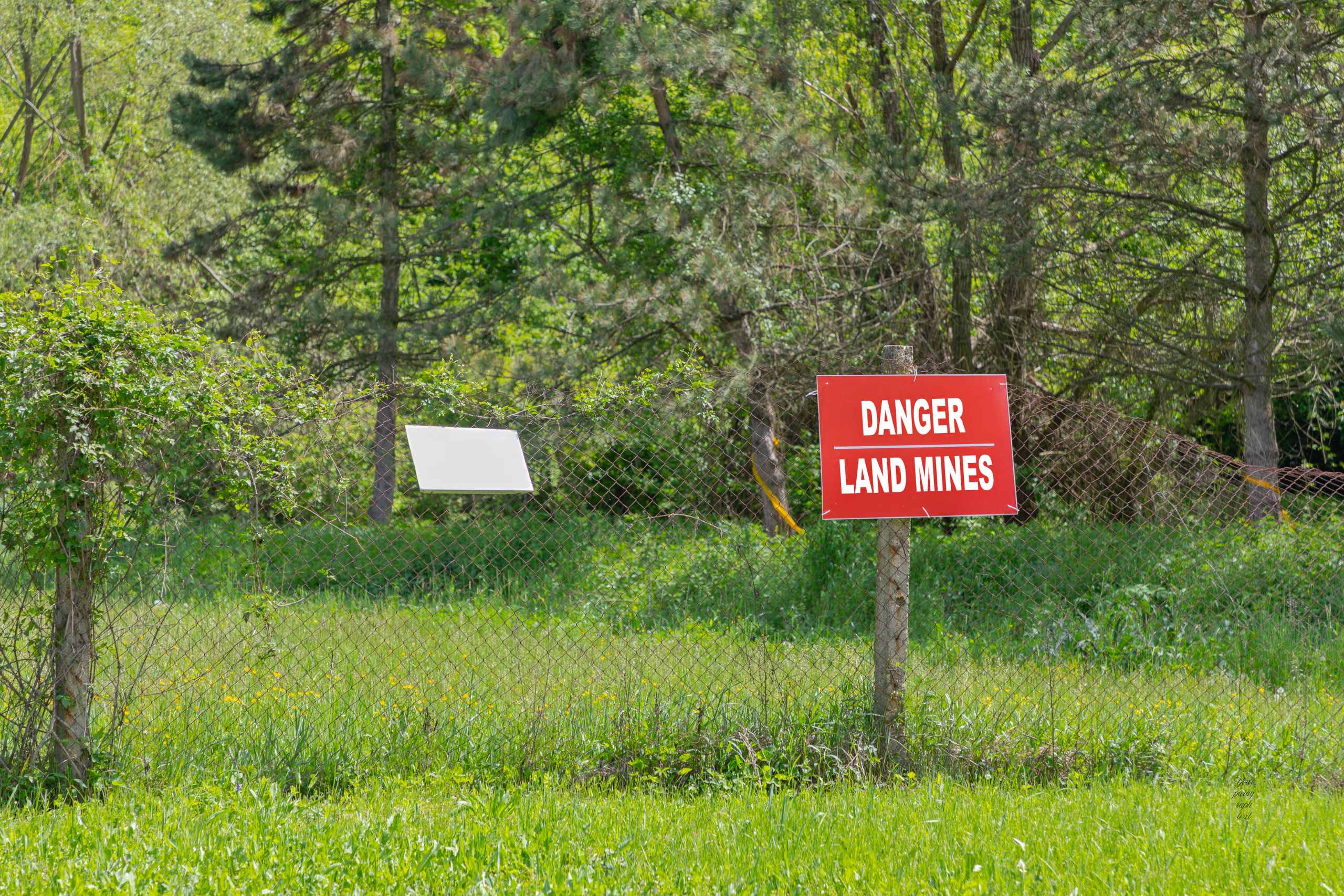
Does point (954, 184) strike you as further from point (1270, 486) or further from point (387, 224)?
point (387, 224)

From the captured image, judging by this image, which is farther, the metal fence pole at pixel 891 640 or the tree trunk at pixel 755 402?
the tree trunk at pixel 755 402

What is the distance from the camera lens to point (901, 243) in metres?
12.3

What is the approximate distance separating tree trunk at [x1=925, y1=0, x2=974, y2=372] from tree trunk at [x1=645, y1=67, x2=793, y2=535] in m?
2.38

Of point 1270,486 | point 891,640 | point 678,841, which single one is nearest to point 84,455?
point 678,841

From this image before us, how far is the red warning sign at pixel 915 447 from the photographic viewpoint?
5.14 metres

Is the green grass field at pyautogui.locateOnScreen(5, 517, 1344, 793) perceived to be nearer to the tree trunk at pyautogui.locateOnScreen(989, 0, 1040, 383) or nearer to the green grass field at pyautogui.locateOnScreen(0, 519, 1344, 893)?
the green grass field at pyautogui.locateOnScreen(0, 519, 1344, 893)

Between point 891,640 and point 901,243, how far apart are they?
789cm

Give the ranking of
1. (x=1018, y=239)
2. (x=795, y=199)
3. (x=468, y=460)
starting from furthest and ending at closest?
1. (x=795, y=199)
2. (x=1018, y=239)
3. (x=468, y=460)

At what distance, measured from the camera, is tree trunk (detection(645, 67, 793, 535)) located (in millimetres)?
6410

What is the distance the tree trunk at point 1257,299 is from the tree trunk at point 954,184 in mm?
2634

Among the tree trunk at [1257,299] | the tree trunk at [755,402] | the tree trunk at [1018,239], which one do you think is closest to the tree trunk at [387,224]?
the tree trunk at [755,402]

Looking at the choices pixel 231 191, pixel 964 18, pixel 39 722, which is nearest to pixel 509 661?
pixel 39 722

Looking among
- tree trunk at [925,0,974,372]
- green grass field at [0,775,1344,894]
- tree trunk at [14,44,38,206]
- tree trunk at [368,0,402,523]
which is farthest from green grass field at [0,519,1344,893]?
tree trunk at [14,44,38,206]

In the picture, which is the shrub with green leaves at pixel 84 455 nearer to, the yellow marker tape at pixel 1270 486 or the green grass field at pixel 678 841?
the green grass field at pixel 678 841
